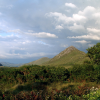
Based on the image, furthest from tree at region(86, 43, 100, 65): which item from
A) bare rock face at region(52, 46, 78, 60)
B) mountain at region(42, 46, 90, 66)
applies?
bare rock face at region(52, 46, 78, 60)

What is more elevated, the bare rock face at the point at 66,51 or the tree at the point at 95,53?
the bare rock face at the point at 66,51

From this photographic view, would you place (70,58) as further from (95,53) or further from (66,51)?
(95,53)

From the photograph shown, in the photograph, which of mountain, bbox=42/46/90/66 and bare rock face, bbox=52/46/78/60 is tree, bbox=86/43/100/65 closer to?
mountain, bbox=42/46/90/66

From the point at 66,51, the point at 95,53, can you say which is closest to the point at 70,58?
the point at 66,51

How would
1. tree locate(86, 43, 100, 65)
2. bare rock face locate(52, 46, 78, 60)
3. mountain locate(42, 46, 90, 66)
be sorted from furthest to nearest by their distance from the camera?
1. bare rock face locate(52, 46, 78, 60)
2. mountain locate(42, 46, 90, 66)
3. tree locate(86, 43, 100, 65)

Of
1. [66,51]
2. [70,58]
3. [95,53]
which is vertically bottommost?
[70,58]

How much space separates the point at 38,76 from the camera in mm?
10805

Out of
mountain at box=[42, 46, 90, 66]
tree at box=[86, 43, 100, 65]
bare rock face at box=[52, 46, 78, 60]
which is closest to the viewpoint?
tree at box=[86, 43, 100, 65]

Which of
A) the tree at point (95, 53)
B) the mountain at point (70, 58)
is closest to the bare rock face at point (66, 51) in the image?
the mountain at point (70, 58)

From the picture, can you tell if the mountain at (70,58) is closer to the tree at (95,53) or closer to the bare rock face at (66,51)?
the bare rock face at (66,51)

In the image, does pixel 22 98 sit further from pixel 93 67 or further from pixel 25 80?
pixel 93 67

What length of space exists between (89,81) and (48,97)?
25.7 feet

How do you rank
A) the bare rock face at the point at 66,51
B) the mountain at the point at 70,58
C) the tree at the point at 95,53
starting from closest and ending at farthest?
the tree at the point at 95,53
the mountain at the point at 70,58
the bare rock face at the point at 66,51

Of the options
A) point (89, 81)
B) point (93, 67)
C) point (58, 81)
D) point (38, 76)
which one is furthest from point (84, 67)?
point (38, 76)
